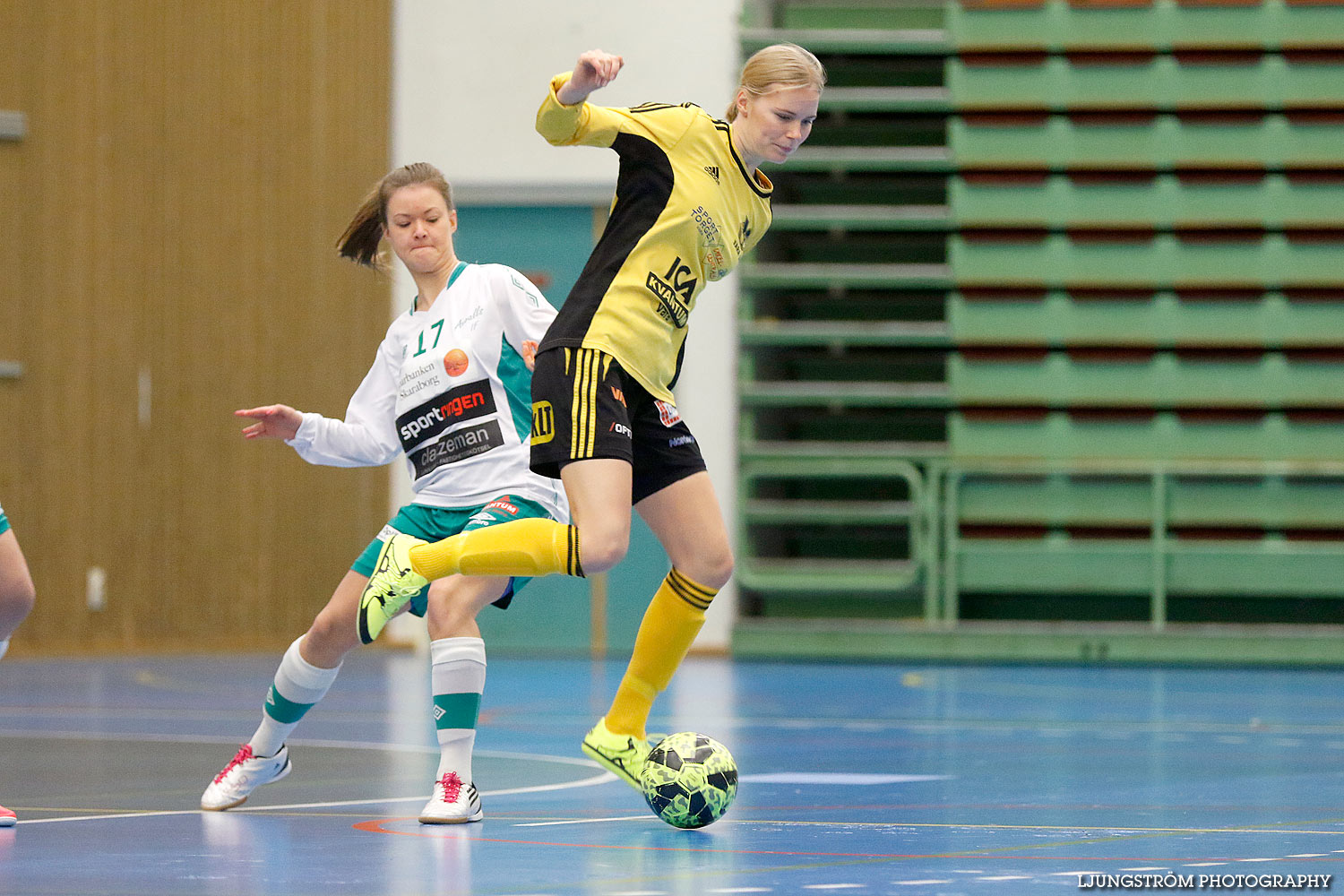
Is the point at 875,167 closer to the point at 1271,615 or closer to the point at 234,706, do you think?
the point at 1271,615

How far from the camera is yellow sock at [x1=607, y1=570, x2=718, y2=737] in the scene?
438 centimetres

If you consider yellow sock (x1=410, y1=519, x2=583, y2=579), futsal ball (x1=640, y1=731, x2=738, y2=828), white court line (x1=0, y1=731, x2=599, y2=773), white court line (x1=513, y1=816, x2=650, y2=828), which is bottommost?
white court line (x1=0, y1=731, x2=599, y2=773)

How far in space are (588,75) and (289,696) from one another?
69.3 inches

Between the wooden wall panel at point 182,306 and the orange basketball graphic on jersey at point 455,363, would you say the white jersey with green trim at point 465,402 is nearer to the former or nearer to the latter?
the orange basketball graphic on jersey at point 455,363

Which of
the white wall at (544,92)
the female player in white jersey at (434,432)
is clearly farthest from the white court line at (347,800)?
the white wall at (544,92)

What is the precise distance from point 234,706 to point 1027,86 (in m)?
7.08

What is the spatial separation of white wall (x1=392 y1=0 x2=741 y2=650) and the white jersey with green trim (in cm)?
769

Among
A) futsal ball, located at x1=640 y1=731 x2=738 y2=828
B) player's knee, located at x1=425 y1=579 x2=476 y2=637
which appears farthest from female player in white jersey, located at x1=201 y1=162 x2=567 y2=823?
futsal ball, located at x1=640 y1=731 x2=738 y2=828

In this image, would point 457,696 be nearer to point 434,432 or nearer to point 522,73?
point 434,432

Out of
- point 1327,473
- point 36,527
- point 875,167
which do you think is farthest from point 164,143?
point 1327,473

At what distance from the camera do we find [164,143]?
12.2 metres

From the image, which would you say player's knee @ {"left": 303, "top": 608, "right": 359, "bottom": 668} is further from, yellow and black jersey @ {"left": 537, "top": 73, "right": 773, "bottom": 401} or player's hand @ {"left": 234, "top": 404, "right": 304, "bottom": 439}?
yellow and black jersey @ {"left": 537, "top": 73, "right": 773, "bottom": 401}

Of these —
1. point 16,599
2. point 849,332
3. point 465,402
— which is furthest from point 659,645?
point 849,332

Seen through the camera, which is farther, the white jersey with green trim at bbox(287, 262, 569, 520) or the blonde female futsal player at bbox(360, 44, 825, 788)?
the white jersey with green trim at bbox(287, 262, 569, 520)
